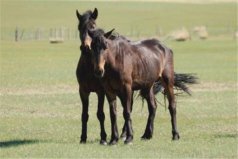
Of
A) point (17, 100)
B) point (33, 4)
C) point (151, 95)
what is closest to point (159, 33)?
point (33, 4)

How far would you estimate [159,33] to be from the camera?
70125 mm

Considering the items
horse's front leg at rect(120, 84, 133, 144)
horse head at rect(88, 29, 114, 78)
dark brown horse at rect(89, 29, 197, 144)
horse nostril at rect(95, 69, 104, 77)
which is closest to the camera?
horse nostril at rect(95, 69, 104, 77)

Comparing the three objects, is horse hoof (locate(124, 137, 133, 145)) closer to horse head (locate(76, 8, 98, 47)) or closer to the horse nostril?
the horse nostril

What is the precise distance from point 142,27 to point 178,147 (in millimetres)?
66108

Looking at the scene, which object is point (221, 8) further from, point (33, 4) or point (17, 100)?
point (17, 100)

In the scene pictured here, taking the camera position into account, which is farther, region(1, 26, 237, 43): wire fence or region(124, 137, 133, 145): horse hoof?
region(1, 26, 237, 43): wire fence

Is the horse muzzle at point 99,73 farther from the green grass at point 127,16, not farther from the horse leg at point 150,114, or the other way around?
the green grass at point 127,16

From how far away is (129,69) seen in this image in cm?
1428

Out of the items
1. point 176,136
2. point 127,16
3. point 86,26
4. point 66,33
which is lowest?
point 127,16

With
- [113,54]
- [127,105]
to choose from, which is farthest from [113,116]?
[113,54]

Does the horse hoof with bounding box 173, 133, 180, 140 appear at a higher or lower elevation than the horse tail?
lower

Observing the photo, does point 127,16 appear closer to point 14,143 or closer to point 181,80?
point 181,80

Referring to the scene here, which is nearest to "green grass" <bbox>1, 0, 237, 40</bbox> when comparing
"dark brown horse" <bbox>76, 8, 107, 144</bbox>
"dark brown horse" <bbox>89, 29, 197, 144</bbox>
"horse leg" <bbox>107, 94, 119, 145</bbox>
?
"dark brown horse" <bbox>89, 29, 197, 144</bbox>

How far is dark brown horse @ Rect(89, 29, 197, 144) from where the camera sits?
13.5 m
